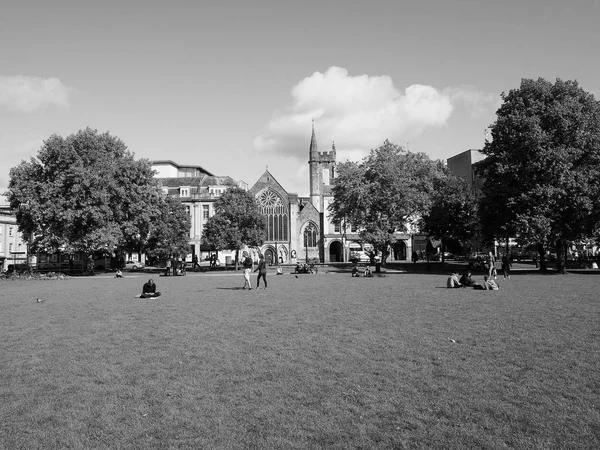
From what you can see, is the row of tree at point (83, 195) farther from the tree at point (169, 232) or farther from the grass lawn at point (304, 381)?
the grass lawn at point (304, 381)

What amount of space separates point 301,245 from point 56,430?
87.3 m

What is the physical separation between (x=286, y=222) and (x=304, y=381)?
83.7 meters

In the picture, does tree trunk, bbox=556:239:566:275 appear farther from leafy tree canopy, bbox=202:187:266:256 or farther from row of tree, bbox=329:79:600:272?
leafy tree canopy, bbox=202:187:266:256

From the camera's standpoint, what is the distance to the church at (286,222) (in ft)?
306

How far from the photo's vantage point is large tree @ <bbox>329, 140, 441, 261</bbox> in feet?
181

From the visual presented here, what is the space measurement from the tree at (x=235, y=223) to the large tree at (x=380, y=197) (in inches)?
416

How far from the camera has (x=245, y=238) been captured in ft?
215

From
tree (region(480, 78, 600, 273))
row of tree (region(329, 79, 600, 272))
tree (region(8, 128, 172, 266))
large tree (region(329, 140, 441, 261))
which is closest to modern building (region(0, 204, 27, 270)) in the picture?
tree (region(8, 128, 172, 266))

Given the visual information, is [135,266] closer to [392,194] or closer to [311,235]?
[311,235]

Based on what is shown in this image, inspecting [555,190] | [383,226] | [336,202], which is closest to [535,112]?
[555,190]

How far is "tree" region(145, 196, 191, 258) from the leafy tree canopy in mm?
5940

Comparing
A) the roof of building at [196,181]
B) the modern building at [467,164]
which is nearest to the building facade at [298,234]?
the roof of building at [196,181]

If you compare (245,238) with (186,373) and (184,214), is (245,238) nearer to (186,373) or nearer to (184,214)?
(184,214)

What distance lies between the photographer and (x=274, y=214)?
93.5 m
